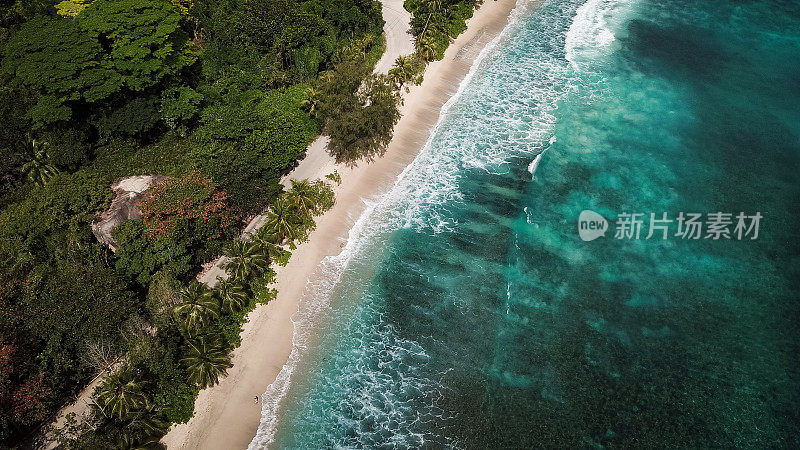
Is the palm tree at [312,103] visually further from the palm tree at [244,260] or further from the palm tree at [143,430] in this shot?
the palm tree at [143,430]

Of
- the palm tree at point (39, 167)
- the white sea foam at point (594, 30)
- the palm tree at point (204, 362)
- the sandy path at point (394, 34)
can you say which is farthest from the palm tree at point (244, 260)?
the white sea foam at point (594, 30)

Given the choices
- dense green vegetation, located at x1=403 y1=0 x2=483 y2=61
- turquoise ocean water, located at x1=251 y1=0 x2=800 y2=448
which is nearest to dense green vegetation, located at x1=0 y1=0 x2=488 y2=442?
dense green vegetation, located at x1=403 y1=0 x2=483 y2=61

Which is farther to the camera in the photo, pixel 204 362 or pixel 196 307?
pixel 196 307

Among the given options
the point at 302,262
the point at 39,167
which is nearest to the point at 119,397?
the point at 302,262

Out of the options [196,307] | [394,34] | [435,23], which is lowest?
[196,307]

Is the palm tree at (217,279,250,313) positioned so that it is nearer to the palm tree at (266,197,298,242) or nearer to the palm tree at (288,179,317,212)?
the palm tree at (266,197,298,242)

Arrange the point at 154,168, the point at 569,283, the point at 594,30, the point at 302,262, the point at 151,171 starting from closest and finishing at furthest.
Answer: the point at 569,283
the point at 302,262
the point at 151,171
the point at 154,168
the point at 594,30

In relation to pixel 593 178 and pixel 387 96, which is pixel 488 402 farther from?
pixel 387 96

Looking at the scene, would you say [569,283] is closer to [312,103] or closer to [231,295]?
[231,295]
